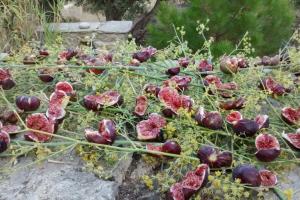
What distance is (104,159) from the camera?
89 cm

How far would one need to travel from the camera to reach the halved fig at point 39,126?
0.89 metres

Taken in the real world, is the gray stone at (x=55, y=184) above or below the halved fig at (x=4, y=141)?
below

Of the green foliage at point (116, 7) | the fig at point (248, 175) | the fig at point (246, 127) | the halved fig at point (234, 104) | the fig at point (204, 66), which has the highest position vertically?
the fig at point (204, 66)

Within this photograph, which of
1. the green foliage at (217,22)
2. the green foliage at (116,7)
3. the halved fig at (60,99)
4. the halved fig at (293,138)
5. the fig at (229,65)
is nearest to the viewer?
the halved fig at (293,138)

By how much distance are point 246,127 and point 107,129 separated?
241 millimetres

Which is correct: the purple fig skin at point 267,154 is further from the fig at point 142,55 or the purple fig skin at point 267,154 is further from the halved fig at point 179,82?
the fig at point 142,55

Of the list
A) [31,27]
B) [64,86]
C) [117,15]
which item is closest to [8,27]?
[31,27]

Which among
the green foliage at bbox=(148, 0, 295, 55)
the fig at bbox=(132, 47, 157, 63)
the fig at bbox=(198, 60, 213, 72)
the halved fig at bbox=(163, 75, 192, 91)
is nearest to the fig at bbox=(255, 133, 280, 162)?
the halved fig at bbox=(163, 75, 192, 91)

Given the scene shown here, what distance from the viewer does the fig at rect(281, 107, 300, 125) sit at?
3.11ft

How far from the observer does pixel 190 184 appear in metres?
0.78

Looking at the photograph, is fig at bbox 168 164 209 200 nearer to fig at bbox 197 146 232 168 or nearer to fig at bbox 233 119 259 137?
fig at bbox 197 146 232 168

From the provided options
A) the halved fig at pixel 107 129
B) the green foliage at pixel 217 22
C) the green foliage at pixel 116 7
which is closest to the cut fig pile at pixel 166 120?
the halved fig at pixel 107 129

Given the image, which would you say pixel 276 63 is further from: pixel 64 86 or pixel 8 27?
pixel 8 27

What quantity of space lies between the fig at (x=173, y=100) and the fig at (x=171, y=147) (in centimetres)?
10
